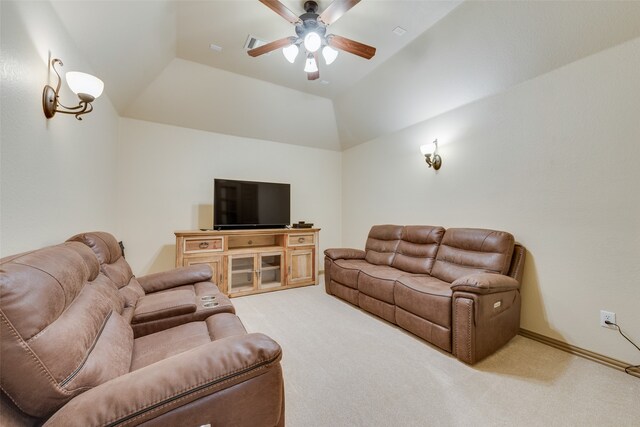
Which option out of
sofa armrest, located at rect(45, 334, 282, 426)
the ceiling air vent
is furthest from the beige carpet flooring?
the ceiling air vent

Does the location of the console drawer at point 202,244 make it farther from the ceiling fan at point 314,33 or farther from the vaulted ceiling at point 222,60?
the ceiling fan at point 314,33

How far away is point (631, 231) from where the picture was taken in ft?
6.37

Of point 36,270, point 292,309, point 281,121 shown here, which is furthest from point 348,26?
point 292,309

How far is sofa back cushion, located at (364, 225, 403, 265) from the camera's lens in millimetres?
3494

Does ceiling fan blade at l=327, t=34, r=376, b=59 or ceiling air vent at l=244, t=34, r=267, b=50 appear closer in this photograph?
ceiling fan blade at l=327, t=34, r=376, b=59

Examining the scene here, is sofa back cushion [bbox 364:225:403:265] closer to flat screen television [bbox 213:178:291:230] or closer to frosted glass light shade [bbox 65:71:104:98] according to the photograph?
flat screen television [bbox 213:178:291:230]

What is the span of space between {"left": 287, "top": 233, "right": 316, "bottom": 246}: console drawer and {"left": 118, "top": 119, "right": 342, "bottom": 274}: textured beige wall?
0.69 m

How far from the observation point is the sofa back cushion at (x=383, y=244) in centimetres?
349

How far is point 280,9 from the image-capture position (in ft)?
6.26

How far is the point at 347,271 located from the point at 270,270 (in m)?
1.30

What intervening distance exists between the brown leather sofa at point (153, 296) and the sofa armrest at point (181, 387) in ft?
2.85

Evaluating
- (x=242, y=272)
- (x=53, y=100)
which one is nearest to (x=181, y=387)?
(x=53, y=100)

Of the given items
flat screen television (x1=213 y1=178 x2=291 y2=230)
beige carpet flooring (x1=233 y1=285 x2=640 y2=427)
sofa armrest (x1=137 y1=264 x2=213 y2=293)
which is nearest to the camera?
beige carpet flooring (x1=233 y1=285 x2=640 y2=427)

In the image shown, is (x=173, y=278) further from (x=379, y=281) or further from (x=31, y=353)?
(x=379, y=281)
